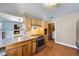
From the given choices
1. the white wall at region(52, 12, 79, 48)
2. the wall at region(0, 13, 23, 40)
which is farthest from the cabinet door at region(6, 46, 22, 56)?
the white wall at region(52, 12, 79, 48)

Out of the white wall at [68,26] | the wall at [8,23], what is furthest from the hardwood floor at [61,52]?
the wall at [8,23]

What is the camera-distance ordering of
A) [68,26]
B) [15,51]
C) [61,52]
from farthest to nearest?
[68,26]
[61,52]
[15,51]

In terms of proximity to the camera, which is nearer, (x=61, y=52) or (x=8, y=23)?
(x=8, y=23)

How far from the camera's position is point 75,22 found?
11.6 feet

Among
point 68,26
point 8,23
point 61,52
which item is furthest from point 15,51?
point 68,26

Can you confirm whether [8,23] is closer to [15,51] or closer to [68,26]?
[15,51]

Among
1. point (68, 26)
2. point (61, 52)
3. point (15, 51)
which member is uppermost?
point (68, 26)

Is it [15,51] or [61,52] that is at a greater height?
[15,51]

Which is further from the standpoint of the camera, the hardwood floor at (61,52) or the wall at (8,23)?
the hardwood floor at (61,52)

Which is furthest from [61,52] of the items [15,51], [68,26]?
[15,51]

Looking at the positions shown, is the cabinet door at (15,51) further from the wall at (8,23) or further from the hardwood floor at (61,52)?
the hardwood floor at (61,52)

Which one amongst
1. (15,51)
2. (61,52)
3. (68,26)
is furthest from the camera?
(68,26)

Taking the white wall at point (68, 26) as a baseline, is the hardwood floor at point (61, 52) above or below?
below

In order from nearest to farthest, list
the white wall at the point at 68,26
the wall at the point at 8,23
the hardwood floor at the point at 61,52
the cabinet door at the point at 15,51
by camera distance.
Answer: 1. the cabinet door at the point at 15,51
2. the wall at the point at 8,23
3. the hardwood floor at the point at 61,52
4. the white wall at the point at 68,26
